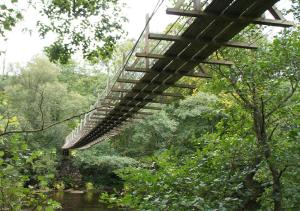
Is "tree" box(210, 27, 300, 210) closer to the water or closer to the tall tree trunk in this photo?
the tall tree trunk

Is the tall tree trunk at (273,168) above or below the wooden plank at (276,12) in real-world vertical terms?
below

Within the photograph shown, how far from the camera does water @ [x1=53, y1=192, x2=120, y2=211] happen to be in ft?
36.7

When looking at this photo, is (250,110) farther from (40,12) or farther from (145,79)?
(40,12)

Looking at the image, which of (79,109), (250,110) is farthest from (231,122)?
(79,109)

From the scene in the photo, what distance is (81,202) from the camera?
12.6 metres

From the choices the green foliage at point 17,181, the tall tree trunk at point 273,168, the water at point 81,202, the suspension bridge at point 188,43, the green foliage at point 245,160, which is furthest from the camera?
the water at point 81,202

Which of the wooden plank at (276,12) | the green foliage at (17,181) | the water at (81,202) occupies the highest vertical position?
the wooden plank at (276,12)

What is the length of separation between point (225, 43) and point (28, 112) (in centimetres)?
1658

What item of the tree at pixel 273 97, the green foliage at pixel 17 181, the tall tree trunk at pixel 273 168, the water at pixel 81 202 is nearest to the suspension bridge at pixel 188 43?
the tree at pixel 273 97

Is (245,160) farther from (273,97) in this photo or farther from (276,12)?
(276,12)

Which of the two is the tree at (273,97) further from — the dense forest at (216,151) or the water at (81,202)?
the water at (81,202)

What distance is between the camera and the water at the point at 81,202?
1120cm

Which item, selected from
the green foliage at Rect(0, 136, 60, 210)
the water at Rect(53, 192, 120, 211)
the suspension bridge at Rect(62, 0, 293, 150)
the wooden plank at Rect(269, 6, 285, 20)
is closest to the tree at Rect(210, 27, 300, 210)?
the suspension bridge at Rect(62, 0, 293, 150)

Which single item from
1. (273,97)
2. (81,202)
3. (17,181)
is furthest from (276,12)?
(81,202)
